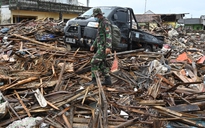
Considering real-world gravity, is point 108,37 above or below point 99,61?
above

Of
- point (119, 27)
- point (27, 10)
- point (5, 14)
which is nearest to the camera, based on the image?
point (119, 27)

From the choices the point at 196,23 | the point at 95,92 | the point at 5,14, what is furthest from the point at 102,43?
the point at 196,23

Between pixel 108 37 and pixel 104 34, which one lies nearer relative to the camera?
pixel 108 37

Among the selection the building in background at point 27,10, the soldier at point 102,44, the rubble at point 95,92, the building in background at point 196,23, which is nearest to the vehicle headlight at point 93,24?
the rubble at point 95,92

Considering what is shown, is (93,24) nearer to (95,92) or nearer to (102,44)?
(102,44)

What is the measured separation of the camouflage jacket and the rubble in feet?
3.04

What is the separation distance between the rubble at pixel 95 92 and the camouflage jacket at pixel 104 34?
0.93m

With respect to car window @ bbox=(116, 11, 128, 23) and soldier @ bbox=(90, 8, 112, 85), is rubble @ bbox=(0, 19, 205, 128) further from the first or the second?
car window @ bbox=(116, 11, 128, 23)

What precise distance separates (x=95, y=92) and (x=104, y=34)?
→ 1.54 m

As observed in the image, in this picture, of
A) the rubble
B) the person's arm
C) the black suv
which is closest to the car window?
the black suv

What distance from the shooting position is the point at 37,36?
1047 centimetres

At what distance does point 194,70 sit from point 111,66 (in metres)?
2.88

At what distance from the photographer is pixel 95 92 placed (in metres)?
5.21

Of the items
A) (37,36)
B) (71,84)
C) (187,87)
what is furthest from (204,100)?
(37,36)
